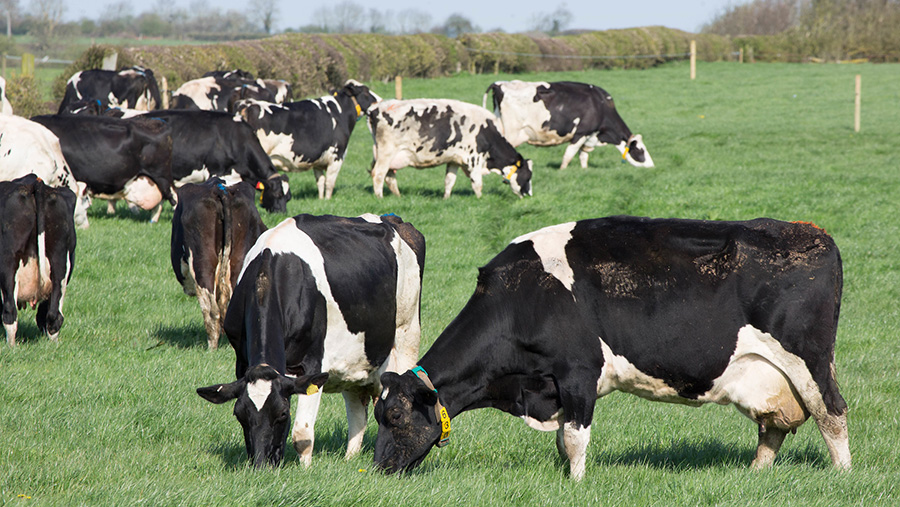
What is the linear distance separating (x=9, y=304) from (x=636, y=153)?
16.1 m

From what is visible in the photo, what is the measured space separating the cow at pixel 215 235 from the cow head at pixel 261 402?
3459mm

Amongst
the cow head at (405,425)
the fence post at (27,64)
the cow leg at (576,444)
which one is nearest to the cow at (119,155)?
the cow head at (405,425)

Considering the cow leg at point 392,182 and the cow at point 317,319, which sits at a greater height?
the cow at point 317,319

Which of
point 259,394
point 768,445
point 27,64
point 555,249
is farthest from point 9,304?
point 27,64

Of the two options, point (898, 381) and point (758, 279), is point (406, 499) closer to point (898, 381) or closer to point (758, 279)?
point (758, 279)

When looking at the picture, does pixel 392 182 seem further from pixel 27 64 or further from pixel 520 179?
pixel 27 64

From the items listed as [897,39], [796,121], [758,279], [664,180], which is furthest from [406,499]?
[897,39]

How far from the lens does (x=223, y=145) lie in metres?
15.3

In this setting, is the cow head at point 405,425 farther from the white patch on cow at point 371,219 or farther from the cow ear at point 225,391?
the white patch on cow at point 371,219

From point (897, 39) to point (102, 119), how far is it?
5991 cm

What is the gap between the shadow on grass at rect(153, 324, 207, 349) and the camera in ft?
29.3

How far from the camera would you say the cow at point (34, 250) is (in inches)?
326

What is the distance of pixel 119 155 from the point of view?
46.4ft

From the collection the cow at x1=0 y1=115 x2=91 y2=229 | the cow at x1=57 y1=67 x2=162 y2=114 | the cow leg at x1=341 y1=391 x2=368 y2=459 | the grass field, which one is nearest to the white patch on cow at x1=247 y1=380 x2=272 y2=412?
the grass field
